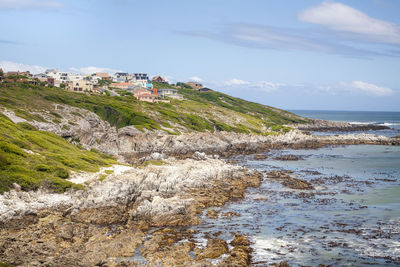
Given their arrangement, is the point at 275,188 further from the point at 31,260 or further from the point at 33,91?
the point at 33,91

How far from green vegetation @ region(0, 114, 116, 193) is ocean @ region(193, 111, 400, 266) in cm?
1838

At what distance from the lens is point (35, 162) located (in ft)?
157

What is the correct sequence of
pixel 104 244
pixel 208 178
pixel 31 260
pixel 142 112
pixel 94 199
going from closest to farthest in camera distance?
pixel 31 260 < pixel 104 244 < pixel 94 199 < pixel 208 178 < pixel 142 112

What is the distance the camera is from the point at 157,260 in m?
27.5

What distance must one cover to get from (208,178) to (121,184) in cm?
1460

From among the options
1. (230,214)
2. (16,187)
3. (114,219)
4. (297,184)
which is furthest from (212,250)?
(297,184)

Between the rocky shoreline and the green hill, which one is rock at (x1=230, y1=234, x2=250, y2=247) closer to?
the rocky shoreline

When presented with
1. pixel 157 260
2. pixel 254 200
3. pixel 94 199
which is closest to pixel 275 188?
pixel 254 200

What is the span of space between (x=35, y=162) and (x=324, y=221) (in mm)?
33930

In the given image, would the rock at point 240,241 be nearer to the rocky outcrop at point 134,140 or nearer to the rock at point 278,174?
the rock at point 278,174

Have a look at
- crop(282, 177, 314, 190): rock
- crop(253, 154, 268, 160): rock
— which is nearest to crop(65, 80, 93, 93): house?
crop(253, 154, 268, 160): rock

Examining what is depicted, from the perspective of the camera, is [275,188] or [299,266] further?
[275,188]

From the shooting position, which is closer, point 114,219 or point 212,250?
point 212,250

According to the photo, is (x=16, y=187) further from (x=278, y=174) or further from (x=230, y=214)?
(x=278, y=174)
